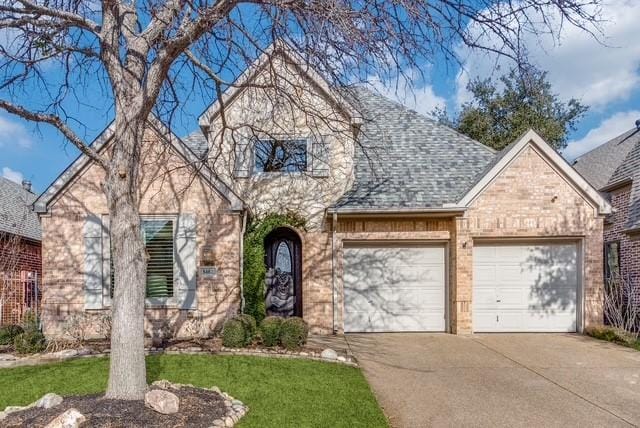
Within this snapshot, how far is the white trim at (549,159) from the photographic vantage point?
1111cm

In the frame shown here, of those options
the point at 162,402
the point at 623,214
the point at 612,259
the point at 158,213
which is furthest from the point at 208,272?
the point at 612,259

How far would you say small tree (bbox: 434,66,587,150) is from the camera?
77.0ft

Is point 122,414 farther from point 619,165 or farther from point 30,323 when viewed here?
point 619,165

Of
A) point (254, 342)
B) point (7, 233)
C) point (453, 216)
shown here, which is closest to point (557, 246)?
point (453, 216)

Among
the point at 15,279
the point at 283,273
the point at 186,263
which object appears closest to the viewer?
the point at 186,263

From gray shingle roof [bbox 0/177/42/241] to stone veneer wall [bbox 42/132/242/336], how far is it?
608 centimetres

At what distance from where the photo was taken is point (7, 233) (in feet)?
50.5

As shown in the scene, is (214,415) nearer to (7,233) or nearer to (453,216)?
(453,216)

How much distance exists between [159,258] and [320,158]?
15.6 ft

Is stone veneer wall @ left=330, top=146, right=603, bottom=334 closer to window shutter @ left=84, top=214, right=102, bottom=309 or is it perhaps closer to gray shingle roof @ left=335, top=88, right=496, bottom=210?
gray shingle roof @ left=335, top=88, right=496, bottom=210

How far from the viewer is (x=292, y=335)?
8.81 m

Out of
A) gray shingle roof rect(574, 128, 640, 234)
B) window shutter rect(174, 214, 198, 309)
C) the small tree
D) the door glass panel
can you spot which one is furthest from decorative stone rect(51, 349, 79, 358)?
the small tree

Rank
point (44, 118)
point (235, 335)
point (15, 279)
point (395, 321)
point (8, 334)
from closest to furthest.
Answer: point (44, 118)
point (235, 335)
point (8, 334)
point (395, 321)
point (15, 279)

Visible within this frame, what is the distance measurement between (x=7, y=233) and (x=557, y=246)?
17614mm
